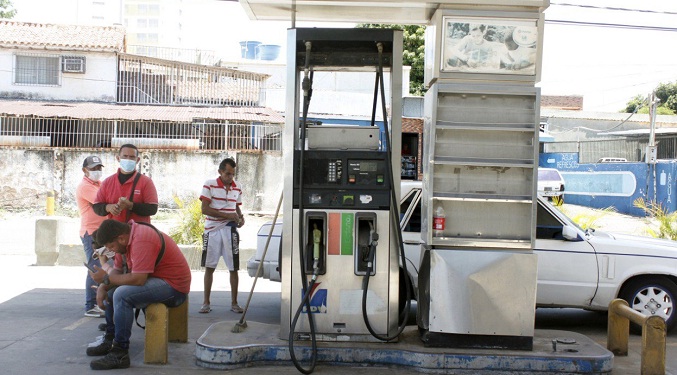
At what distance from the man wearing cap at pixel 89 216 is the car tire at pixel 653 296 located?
Result: 6.03 m

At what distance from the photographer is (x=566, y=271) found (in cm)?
856

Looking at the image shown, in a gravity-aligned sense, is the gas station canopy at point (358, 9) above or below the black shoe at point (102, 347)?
above

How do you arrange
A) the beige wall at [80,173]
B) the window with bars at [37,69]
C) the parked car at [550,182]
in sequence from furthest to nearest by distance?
the window with bars at [37,69]
the parked car at [550,182]
the beige wall at [80,173]

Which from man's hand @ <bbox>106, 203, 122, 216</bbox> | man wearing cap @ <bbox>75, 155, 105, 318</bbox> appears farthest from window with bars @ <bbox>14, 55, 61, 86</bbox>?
man's hand @ <bbox>106, 203, 122, 216</bbox>

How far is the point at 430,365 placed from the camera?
6.61 metres

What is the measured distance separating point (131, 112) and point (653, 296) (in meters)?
25.3

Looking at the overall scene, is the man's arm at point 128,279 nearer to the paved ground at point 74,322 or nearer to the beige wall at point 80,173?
the paved ground at point 74,322

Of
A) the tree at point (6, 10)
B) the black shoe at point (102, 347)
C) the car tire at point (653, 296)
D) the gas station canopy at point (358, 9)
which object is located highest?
the tree at point (6, 10)

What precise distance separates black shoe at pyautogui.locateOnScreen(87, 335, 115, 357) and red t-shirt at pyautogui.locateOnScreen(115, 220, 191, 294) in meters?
0.65

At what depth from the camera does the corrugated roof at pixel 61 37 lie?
3325 cm

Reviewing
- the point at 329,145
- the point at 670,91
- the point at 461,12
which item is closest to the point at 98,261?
the point at 329,145

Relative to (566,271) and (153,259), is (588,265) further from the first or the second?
(153,259)

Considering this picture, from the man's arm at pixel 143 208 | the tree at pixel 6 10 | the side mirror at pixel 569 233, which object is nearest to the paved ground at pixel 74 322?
the side mirror at pixel 569 233

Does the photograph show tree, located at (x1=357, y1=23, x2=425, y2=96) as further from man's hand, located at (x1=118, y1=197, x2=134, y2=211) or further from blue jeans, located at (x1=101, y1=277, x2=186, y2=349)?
blue jeans, located at (x1=101, y1=277, x2=186, y2=349)
